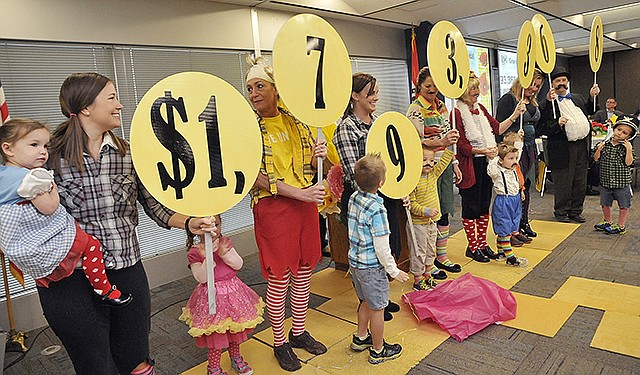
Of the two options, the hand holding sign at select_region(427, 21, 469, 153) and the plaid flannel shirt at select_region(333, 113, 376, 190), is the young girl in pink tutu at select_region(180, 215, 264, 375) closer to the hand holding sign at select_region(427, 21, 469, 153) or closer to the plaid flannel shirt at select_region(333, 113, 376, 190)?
the plaid flannel shirt at select_region(333, 113, 376, 190)

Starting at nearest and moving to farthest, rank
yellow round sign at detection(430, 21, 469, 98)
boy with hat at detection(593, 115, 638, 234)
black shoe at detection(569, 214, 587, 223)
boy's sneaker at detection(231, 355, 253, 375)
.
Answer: boy's sneaker at detection(231, 355, 253, 375)
yellow round sign at detection(430, 21, 469, 98)
boy with hat at detection(593, 115, 638, 234)
black shoe at detection(569, 214, 587, 223)

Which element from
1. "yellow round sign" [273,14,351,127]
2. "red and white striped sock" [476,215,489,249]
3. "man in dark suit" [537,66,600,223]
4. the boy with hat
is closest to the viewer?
"yellow round sign" [273,14,351,127]

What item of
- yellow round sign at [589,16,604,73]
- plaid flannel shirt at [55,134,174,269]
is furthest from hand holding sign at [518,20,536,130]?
plaid flannel shirt at [55,134,174,269]

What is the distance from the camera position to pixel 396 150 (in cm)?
241

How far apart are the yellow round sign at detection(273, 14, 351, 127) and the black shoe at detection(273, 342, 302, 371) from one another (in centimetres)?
111

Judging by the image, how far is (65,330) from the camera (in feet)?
4.50

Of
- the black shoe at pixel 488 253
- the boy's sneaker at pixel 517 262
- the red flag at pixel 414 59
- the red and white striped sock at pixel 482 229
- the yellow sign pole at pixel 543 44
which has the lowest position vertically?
the boy's sneaker at pixel 517 262

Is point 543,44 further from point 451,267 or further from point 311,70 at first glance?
point 311,70

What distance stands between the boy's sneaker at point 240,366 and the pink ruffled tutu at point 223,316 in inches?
6.7

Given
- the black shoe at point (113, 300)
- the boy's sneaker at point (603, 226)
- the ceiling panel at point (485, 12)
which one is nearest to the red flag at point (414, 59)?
the ceiling panel at point (485, 12)

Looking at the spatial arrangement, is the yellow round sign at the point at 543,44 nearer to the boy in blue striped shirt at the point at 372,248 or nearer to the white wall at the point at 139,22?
the boy in blue striped shirt at the point at 372,248

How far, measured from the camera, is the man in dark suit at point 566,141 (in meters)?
4.22

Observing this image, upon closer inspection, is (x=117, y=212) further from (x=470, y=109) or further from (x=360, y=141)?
(x=470, y=109)

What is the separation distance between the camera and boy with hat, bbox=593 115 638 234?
3988 mm
